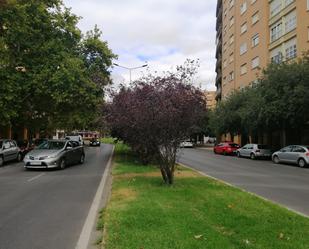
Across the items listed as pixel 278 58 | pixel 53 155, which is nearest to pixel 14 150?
pixel 53 155

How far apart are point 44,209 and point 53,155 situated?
10.4 meters

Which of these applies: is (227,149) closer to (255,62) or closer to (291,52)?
(291,52)

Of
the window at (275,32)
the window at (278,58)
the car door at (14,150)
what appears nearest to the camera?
the car door at (14,150)

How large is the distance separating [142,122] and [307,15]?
29734 mm

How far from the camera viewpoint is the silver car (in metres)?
19.5

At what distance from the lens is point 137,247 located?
6020 mm

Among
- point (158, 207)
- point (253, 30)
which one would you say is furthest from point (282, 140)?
point (158, 207)

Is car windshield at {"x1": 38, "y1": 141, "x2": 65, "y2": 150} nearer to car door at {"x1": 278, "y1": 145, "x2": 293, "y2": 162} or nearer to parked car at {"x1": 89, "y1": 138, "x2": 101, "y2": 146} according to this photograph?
car door at {"x1": 278, "y1": 145, "x2": 293, "y2": 162}

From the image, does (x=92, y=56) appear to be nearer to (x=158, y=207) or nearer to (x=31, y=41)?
(x=31, y=41)

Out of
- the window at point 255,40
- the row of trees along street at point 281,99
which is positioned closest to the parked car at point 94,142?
the window at point 255,40

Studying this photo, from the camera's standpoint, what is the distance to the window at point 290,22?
4038 cm

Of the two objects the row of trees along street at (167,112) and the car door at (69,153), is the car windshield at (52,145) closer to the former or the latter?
the car door at (69,153)

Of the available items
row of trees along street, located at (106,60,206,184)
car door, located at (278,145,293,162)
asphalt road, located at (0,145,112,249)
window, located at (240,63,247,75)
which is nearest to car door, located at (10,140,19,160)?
asphalt road, located at (0,145,112,249)

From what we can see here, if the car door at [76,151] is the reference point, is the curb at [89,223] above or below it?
below
